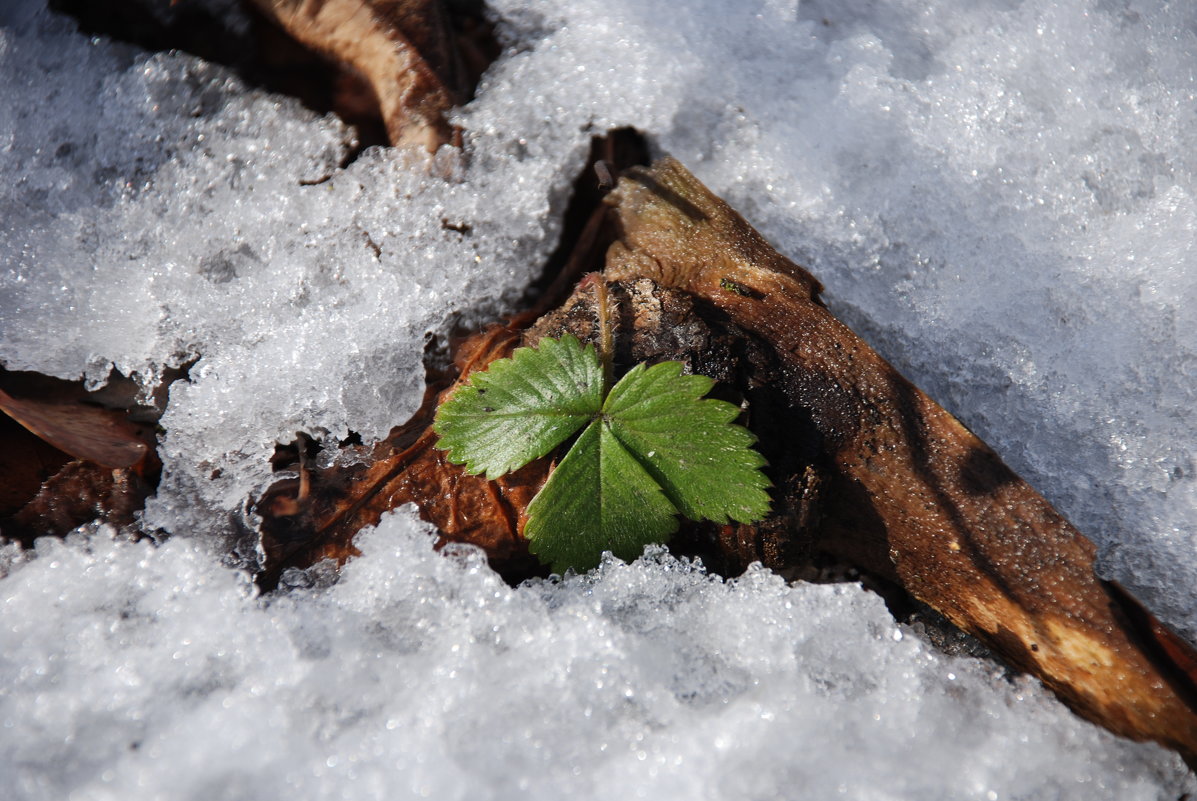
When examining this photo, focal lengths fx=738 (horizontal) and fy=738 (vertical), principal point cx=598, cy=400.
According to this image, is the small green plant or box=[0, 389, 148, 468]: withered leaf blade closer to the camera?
the small green plant

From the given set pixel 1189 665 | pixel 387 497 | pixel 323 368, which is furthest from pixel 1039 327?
pixel 323 368

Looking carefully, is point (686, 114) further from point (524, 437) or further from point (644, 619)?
point (644, 619)

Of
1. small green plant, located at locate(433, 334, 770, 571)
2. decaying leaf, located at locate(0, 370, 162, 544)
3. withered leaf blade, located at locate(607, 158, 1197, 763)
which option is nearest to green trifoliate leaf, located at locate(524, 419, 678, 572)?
small green plant, located at locate(433, 334, 770, 571)

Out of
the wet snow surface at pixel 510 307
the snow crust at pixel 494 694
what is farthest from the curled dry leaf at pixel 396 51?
the snow crust at pixel 494 694

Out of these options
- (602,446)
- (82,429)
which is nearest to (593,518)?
(602,446)

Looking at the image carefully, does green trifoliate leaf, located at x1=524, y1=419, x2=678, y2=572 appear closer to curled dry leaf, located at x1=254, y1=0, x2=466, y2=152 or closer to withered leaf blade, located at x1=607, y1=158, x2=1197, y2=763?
withered leaf blade, located at x1=607, y1=158, x2=1197, y2=763

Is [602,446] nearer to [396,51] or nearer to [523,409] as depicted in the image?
[523,409]
